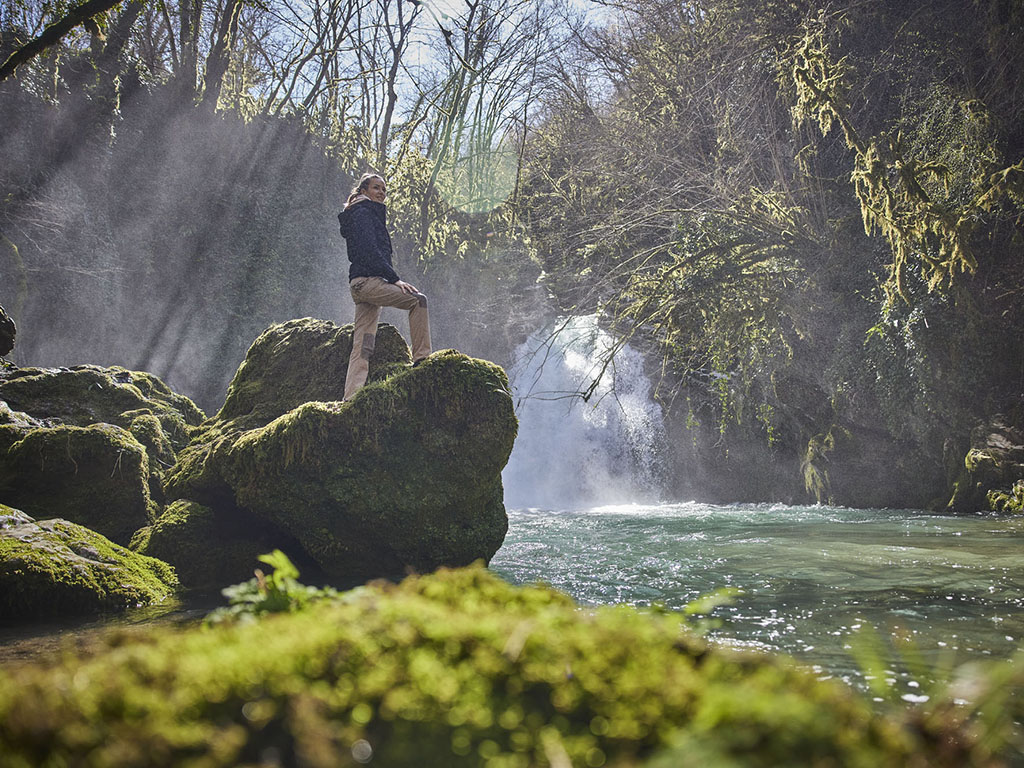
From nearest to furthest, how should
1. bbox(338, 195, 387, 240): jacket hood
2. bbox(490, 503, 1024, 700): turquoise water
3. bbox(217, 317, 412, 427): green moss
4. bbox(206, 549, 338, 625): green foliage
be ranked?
bbox(206, 549, 338, 625): green foliage, bbox(490, 503, 1024, 700): turquoise water, bbox(338, 195, 387, 240): jacket hood, bbox(217, 317, 412, 427): green moss

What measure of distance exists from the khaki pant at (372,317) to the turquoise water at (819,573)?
267 centimetres

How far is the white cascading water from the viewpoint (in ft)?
63.9

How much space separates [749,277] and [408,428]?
9.11m

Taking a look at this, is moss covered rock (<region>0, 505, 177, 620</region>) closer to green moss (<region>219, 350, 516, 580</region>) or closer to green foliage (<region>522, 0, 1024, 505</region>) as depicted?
green moss (<region>219, 350, 516, 580</region>)

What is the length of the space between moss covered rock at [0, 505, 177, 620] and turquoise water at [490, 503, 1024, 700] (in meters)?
3.47

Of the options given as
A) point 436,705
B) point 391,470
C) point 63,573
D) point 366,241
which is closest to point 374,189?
point 366,241

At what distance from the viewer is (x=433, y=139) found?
2141cm

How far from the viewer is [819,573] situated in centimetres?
708

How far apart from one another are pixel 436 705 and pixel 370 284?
23.5 ft

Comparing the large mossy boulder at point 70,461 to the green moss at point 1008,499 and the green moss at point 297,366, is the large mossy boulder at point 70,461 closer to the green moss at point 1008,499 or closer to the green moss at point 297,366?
the green moss at point 297,366

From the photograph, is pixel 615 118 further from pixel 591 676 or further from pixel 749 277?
pixel 591 676

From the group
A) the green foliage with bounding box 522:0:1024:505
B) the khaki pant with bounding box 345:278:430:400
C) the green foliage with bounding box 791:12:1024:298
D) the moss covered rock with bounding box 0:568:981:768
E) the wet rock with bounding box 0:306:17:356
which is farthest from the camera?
the green foliage with bounding box 522:0:1024:505

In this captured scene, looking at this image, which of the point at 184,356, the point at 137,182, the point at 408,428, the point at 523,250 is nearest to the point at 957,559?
the point at 408,428

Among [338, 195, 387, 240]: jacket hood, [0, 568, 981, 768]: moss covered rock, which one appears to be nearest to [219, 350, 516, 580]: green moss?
[338, 195, 387, 240]: jacket hood
